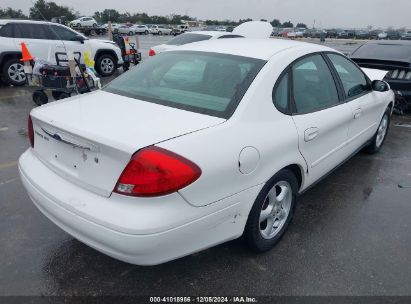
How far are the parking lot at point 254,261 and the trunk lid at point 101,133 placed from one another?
2.49ft

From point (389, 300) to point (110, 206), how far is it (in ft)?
6.32

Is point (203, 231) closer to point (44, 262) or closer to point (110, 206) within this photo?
point (110, 206)

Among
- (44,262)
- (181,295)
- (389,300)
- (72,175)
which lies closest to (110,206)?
(72,175)

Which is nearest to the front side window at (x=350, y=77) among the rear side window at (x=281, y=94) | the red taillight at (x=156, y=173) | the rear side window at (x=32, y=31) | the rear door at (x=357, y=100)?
the rear door at (x=357, y=100)

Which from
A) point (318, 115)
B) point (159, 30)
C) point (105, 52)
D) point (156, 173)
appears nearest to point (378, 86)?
point (318, 115)

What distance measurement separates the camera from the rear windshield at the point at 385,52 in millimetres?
7148

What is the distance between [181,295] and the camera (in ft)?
7.91

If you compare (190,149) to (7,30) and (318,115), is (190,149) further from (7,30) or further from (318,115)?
(7,30)

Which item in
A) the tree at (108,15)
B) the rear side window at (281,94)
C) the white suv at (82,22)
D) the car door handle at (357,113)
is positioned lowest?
the car door handle at (357,113)

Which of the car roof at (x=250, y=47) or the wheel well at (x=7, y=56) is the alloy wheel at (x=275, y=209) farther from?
the wheel well at (x=7, y=56)

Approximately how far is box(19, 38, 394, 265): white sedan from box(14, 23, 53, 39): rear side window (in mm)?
7978

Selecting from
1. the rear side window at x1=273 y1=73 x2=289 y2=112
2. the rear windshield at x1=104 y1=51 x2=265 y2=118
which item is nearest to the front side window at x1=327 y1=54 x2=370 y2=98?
the rear side window at x1=273 y1=73 x2=289 y2=112

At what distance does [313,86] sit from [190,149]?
1.66 metres

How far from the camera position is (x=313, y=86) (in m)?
3.21
